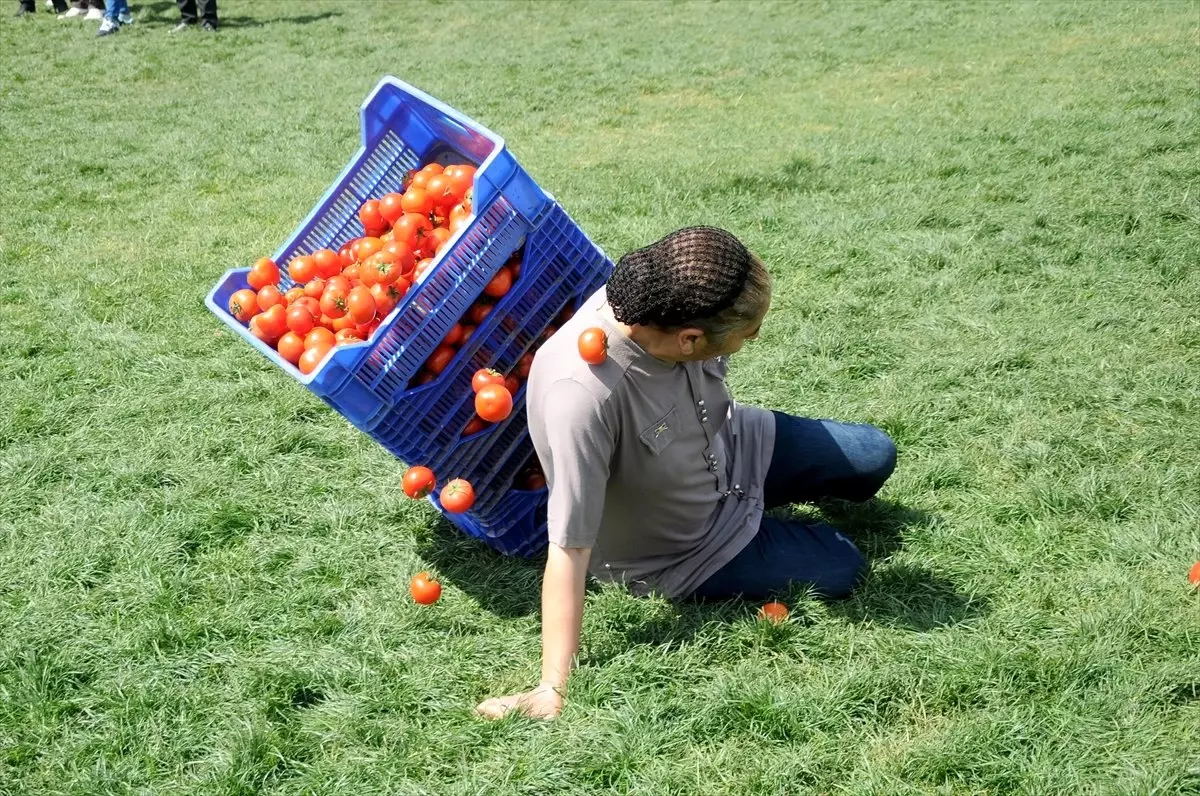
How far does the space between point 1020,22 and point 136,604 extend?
409 inches

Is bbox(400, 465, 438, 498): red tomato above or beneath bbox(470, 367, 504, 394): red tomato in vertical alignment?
beneath

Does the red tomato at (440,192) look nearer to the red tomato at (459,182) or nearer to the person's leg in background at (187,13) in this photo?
the red tomato at (459,182)

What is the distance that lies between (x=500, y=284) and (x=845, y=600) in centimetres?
140

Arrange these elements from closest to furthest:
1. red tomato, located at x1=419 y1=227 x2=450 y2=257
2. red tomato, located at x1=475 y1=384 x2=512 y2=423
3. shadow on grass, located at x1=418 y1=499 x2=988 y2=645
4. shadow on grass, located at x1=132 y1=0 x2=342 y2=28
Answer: red tomato, located at x1=475 y1=384 x2=512 y2=423 → shadow on grass, located at x1=418 y1=499 x2=988 y2=645 → red tomato, located at x1=419 y1=227 x2=450 y2=257 → shadow on grass, located at x1=132 y1=0 x2=342 y2=28

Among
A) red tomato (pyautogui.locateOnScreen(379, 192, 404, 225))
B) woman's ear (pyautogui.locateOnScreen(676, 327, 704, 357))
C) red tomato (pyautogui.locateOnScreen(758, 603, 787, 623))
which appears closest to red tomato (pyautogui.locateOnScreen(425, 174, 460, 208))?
red tomato (pyautogui.locateOnScreen(379, 192, 404, 225))

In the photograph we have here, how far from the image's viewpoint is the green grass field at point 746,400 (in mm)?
2895

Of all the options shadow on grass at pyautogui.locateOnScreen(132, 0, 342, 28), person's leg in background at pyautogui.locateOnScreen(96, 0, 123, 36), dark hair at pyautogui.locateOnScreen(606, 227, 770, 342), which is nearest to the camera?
dark hair at pyautogui.locateOnScreen(606, 227, 770, 342)

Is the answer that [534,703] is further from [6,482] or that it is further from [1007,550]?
[6,482]

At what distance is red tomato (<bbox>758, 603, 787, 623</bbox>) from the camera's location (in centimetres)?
323

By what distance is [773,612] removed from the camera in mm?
3258

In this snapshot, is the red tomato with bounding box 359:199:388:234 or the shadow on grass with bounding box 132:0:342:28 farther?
the shadow on grass with bounding box 132:0:342:28

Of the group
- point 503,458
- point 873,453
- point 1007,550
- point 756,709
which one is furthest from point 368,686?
point 1007,550

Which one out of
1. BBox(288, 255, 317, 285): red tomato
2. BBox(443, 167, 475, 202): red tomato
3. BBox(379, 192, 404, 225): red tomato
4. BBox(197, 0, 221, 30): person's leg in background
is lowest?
BBox(288, 255, 317, 285): red tomato

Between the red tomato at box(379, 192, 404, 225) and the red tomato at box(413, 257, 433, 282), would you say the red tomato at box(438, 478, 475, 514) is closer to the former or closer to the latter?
the red tomato at box(413, 257, 433, 282)
